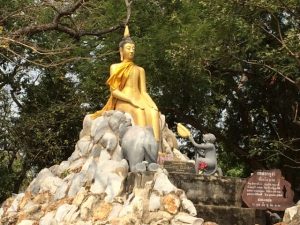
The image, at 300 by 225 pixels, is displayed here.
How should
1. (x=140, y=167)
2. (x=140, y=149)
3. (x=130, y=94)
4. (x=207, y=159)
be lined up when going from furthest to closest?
(x=130, y=94) < (x=207, y=159) < (x=140, y=149) < (x=140, y=167)

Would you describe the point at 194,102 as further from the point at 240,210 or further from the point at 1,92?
the point at 240,210

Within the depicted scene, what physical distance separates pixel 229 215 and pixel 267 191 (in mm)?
752

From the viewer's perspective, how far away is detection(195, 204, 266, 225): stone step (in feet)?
37.4

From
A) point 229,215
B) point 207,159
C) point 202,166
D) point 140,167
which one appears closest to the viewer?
point 229,215

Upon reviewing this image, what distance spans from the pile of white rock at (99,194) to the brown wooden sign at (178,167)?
0.86m

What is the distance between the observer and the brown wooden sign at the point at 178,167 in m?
12.6

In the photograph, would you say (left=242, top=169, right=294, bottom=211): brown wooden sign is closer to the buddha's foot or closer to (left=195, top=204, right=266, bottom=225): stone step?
(left=195, top=204, right=266, bottom=225): stone step

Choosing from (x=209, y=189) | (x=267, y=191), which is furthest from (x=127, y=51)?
(x=267, y=191)

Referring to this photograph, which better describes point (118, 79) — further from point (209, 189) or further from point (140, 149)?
point (209, 189)

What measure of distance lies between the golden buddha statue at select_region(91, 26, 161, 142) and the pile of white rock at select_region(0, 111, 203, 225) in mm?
569

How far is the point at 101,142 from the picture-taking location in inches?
518

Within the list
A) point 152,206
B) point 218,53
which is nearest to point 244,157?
point 218,53

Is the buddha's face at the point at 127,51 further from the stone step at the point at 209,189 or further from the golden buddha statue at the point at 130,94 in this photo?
the stone step at the point at 209,189

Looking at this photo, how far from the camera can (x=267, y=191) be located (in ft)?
37.4
